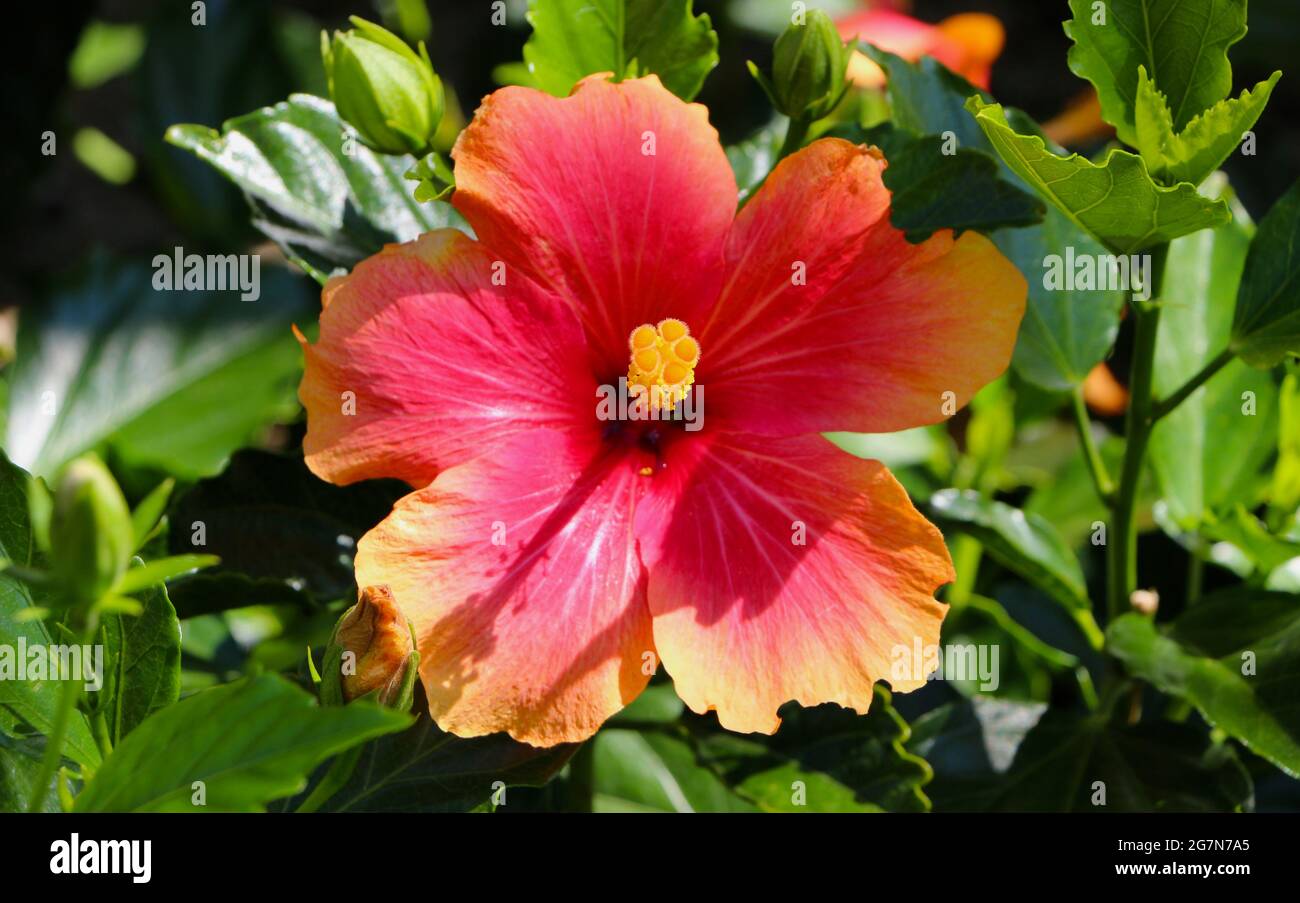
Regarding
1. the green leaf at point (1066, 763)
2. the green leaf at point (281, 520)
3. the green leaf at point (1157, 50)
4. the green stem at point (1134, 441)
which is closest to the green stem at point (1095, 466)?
the green stem at point (1134, 441)

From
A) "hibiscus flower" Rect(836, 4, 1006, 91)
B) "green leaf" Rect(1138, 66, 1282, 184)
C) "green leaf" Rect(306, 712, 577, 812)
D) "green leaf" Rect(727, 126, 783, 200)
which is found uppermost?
"hibiscus flower" Rect(836, 4, 1006, 91)

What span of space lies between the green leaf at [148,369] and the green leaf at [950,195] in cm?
95

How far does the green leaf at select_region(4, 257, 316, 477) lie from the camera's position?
5.79 feet

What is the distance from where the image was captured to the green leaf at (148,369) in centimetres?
177

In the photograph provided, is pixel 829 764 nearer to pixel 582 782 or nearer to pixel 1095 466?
pixel 582 782

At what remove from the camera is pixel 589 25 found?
117 centimetres

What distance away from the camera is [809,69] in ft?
3.68

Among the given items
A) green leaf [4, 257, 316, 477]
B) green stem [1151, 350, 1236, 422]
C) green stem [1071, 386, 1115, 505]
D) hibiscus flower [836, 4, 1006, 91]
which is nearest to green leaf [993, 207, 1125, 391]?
green stem [1071, 386, 1115, 505]

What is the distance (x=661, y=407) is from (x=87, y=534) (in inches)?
18.6

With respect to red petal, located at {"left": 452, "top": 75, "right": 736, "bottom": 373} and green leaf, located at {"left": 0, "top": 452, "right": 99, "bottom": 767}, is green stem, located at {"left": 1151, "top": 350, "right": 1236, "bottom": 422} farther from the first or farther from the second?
green leaf, located at {"left": 0, "top": 452, "right": 99, "bottom": 767}

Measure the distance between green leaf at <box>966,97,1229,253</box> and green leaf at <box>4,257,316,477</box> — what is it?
3.61 ft

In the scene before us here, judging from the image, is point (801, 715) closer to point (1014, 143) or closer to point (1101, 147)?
point (1014, 143)

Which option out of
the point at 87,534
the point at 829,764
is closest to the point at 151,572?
the point at 87,534

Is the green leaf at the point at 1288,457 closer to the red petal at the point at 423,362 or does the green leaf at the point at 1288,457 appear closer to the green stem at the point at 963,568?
the green stem at the point at 963,568
